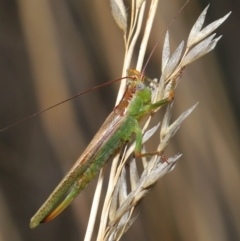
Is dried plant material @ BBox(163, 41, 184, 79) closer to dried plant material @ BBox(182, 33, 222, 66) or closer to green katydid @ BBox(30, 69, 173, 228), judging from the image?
dried plant material @ BBox(182, 33, 222, 66)

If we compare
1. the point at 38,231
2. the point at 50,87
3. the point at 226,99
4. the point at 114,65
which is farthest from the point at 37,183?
the point at 226,99

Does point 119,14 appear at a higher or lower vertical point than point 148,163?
higher

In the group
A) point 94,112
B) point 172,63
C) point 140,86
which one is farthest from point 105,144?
point 94,112

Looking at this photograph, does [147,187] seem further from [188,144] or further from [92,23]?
[92,23]

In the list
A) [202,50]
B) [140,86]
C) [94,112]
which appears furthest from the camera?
[94,112]

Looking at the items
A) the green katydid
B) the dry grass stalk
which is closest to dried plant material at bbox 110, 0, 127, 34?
the dry grass stalk

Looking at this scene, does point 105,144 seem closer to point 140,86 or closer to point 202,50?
point 140,86

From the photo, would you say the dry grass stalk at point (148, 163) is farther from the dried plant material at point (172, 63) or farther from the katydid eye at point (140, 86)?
the katydid eye at point (140, 86)
